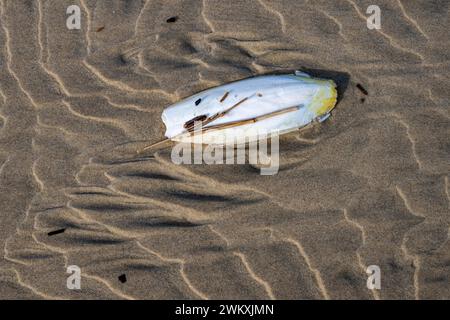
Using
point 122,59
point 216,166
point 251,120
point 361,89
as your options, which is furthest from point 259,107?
point 122,59

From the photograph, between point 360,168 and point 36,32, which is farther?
point 36,32

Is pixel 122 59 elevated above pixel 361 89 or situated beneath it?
elevated above

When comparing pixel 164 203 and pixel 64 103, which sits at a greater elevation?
pixel 64 103

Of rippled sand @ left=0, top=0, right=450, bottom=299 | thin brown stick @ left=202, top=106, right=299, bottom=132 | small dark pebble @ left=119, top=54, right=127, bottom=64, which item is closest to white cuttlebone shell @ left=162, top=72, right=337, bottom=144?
thin brown stick @ left=202, top=106, right=299, bottom=132

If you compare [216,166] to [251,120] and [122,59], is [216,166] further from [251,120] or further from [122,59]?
[122,59]

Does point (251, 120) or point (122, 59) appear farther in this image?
point (122, 59)
